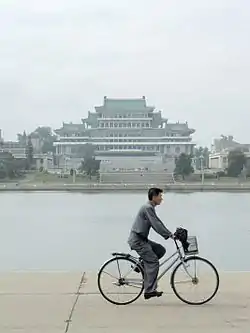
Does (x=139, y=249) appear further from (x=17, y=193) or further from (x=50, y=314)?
(x=17, y=193)

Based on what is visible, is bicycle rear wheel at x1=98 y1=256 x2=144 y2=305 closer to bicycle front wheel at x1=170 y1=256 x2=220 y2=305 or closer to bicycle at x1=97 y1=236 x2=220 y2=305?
bicycle at x1=97 y1=236 x2=220 y2=305

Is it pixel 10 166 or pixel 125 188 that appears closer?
pixel 125 188

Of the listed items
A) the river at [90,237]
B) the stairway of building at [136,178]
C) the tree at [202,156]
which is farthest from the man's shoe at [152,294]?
the tree at [202,156]

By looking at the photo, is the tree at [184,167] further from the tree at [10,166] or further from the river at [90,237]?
the river at [90,237]

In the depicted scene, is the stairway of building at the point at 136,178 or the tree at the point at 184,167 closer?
the stairway of building at the point at 136,178

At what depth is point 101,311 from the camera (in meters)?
5.18

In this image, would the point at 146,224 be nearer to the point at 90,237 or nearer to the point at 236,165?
the point at 90,237

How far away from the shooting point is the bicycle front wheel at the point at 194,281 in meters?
5.45

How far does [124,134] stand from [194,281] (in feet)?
301

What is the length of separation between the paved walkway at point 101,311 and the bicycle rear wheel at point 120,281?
8cm

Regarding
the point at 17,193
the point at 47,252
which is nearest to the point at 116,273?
the point at 47,252

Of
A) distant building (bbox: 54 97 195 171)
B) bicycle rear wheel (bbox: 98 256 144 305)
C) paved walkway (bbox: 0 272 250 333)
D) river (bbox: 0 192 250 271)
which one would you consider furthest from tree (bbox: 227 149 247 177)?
bicycle rear wheel (bbox: 98 256 144 305)

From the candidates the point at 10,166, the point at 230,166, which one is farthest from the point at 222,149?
the point at 10,166

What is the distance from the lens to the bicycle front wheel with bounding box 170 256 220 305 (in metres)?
5.45
